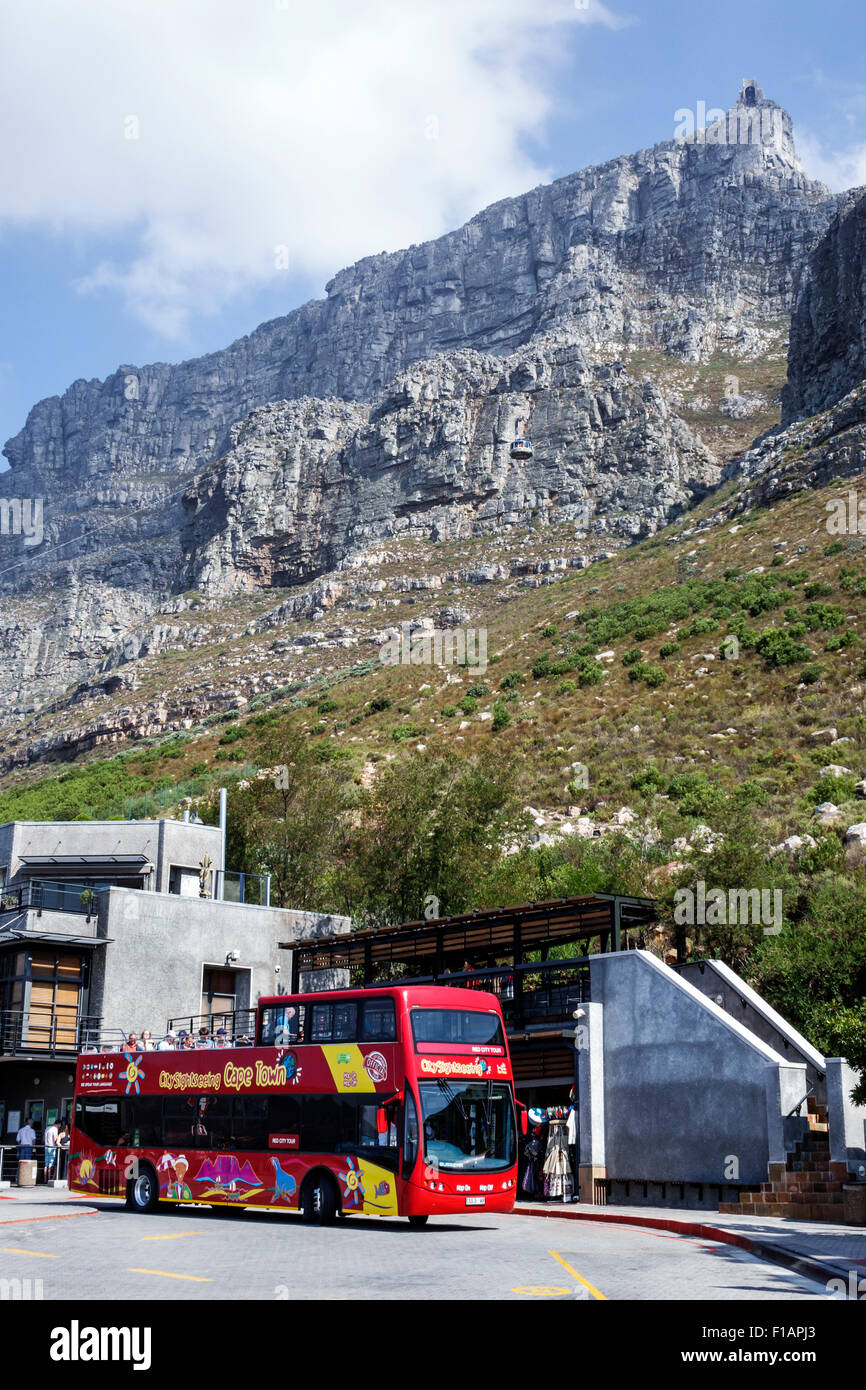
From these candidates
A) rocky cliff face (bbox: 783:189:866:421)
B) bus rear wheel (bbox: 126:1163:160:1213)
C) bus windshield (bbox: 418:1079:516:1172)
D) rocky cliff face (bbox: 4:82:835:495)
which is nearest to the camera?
bus windshield (bbox: 418:1079:516:1172)

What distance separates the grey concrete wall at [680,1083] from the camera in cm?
2036

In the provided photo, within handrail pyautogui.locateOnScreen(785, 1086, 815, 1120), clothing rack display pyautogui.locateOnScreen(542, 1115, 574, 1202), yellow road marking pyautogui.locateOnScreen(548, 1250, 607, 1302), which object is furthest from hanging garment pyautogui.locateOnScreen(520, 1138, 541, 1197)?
yellow road marking pyautogui.locateOnScreen(548, 1250, 607, 1302)

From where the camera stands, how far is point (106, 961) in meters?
32.2

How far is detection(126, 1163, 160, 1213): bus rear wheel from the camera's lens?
71.8ft

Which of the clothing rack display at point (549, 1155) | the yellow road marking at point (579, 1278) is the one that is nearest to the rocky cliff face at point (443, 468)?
the clothing rack display at point (549, 1155)

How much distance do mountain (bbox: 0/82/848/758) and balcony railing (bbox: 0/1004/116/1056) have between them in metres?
Answer: 56.0

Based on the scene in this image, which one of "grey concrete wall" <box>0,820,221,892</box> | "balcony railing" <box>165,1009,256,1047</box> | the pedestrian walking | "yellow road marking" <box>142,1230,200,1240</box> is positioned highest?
"grey concrete wall" <box>0,820,221,892</box>

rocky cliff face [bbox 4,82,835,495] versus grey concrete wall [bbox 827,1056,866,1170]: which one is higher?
rocky cliff face [bbox 4,82,835,495]

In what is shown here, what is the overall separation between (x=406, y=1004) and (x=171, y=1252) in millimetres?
5199

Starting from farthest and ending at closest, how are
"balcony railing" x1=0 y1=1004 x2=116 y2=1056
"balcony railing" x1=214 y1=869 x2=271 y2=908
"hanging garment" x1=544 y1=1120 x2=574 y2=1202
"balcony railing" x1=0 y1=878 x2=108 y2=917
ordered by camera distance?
"balcony railing" x1=214 y1=869 x2=271 y2=908 < "balcony railing" x1=0 y1=878 x2=108 y2=917 < "balcony railing" x1=0 y1=1004 x2=116 y2=1056 < "hanging garment" x1=544 y1=1120 x2=574 y2=1202

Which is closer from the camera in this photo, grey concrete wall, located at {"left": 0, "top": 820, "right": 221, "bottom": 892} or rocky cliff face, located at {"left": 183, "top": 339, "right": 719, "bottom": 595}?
grey concrete wall, located at {"left": 0, "top": 820, "right": 221, "bottom": 892}

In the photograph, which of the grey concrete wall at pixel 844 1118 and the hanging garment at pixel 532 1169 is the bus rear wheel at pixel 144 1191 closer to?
the hanging garment at pixel 532 1169

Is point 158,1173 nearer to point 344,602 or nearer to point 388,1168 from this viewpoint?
point 388,1168

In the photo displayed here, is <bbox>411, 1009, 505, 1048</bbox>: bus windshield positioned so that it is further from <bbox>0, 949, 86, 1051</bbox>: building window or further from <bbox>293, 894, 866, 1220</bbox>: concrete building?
<bbox>0, 949, 86, 1051</bbox>: building window
